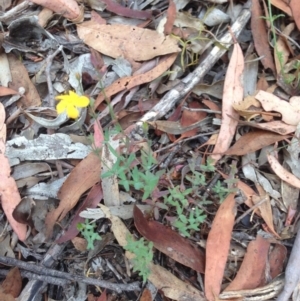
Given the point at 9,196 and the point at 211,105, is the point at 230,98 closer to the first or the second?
the point at 211,105

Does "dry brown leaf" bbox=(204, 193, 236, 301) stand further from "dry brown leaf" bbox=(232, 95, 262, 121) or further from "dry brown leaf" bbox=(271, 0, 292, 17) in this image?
"dry brown leaf" bbox=(271, 0, 292, 17)

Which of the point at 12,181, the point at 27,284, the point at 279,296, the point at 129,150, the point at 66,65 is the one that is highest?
the point at 66,65

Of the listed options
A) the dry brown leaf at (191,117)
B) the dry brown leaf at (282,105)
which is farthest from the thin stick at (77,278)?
the dry brown leaf at (282,105)

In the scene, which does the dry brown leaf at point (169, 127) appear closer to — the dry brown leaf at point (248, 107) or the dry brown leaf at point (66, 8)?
the dry brown leaf at point (248, 107)

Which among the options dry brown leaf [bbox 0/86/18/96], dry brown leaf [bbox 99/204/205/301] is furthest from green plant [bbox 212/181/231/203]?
dry brown leaf [bbox 0/86/18/96]

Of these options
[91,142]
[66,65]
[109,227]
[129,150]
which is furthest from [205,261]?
[66,65]

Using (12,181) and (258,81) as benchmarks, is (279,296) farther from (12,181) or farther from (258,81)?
(12,181)
